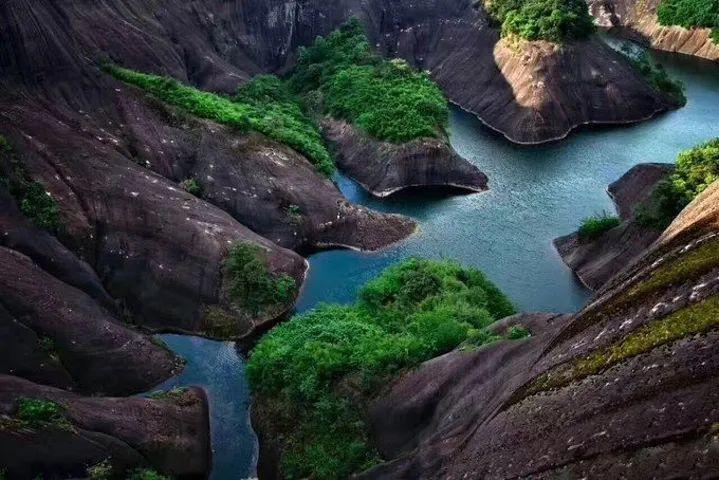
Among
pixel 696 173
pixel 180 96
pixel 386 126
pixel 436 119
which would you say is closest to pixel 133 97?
pixel 180 96

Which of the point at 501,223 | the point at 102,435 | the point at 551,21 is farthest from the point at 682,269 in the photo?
Answer: the point at 551,21

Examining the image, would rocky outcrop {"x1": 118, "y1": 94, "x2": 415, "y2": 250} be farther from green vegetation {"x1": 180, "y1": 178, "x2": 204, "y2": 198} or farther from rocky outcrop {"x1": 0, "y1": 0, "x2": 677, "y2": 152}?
rocky outcrop {"x1": 0, "y1": 0, "x2": 677, "y2": 152}

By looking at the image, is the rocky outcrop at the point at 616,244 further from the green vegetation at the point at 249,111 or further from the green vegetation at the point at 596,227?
the green vegetation at the point at 249,111

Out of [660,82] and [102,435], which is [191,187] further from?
[660,82]

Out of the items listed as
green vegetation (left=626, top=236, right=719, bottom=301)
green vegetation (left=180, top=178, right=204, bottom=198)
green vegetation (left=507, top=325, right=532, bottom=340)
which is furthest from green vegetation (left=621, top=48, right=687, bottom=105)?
green vegetation (left=626, top=236, right=719, bottom=301)

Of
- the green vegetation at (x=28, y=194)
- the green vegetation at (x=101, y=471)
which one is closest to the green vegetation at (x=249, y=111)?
the green vegetation at (x=28, y=194)

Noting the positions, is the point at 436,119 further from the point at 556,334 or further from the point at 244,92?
the point at 556,334
